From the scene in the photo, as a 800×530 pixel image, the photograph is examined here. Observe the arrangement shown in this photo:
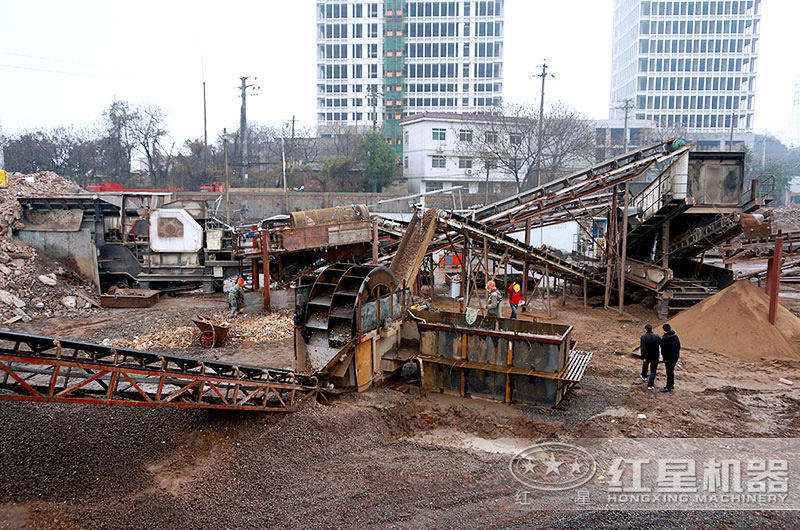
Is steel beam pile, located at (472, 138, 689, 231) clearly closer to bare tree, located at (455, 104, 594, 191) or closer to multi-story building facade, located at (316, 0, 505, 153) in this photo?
bare tree, located at (455, 104, 594, 191)

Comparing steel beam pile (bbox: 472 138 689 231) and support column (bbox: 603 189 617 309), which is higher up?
steel beam pile (bbox: 472 138 689 231)

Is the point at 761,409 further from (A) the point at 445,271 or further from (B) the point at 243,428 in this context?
(A) the point at 445,271

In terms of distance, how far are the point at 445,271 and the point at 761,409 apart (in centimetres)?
1607

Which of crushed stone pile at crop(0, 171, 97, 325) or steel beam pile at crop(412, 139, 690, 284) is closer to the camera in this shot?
steel beam pile at crop(412, 139, 690, 284)

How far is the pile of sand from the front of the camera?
43.8 feet

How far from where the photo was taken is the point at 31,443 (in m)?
8.09

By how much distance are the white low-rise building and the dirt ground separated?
33.6 m

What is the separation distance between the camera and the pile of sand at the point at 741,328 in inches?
526

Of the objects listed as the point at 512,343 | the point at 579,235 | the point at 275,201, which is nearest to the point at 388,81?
the point at 275,201

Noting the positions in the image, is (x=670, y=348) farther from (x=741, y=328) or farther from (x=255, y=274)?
(x=255, y=274)

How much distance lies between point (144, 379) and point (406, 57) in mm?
60800

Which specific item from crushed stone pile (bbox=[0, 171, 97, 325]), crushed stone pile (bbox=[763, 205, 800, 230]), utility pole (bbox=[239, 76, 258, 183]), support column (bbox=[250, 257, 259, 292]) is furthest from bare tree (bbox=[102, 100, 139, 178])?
crushed stone pile (bbox=[763, 205, 800, 230])

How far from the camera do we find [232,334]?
1508cm

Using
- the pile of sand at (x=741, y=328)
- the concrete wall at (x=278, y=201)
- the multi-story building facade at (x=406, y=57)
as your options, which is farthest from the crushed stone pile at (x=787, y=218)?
the multi-story building facade at (x=406, y=57)
